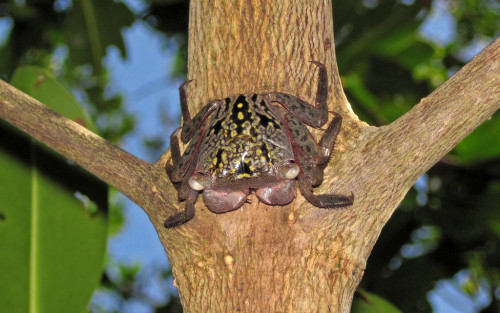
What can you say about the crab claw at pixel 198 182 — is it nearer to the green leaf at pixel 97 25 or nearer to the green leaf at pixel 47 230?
the green leaf at pixel 47 230

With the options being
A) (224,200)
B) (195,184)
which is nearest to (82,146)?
(195,184)

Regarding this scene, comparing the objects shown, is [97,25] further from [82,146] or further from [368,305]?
[368,305]

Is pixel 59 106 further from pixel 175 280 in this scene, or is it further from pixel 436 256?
pixel 436 256

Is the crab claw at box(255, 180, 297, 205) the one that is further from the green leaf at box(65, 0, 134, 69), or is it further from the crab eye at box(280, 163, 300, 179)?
the green leaf at box(65, 0, 134, 69)

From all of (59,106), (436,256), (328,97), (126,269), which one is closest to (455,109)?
(328,97)

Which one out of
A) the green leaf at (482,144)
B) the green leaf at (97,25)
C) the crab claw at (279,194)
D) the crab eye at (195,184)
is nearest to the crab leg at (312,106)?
the crab claw at (279,194)

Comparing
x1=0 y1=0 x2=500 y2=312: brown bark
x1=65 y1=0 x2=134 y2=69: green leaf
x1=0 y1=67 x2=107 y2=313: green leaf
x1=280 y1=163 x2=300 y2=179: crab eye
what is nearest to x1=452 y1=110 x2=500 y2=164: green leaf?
x1=0 y1=0 x2=500 y2=312: brown bark
